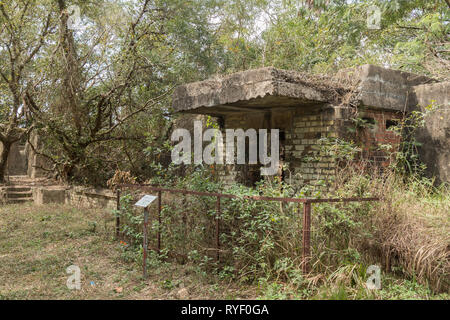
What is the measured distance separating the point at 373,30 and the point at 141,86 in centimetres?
789

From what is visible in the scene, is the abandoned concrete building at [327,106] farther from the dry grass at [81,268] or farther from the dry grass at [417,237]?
the dry grass at [81,268]

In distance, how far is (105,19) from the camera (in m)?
11.2

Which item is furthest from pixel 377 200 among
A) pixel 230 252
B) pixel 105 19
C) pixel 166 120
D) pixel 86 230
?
pixel 105 19

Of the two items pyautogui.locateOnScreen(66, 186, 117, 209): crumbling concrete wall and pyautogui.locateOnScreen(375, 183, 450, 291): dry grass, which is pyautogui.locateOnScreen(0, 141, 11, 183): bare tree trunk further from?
pyautogui.locateOnScreen(375, 183, 450, 291): dry grass

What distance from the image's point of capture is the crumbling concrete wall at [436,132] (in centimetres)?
636

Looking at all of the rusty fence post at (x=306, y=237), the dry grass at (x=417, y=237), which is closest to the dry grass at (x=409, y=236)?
the dry grass at (x=417, y=237)

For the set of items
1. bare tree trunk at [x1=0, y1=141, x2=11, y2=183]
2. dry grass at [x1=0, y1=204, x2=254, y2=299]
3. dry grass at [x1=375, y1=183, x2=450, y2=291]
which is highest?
bare tree trunk at [x1=0, y1=141, x2=11, y2=183]

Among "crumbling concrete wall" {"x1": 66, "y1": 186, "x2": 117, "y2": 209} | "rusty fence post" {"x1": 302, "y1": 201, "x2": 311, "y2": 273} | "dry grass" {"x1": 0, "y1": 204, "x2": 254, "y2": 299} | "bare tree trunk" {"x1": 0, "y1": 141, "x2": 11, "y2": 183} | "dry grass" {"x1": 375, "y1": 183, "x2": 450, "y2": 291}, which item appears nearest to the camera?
"rusty fence post" {"x1": 302, "y1": 201, "x2": 311, "y2": 273}

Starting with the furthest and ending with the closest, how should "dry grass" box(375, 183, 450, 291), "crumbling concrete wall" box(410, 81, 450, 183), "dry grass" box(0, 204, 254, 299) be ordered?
"crumbling concrete wall" box(410, 81, 450, 183)
"dry grass" box(0, 204, 254, 299)
"dry grass" box(375, 183, 450, 291)

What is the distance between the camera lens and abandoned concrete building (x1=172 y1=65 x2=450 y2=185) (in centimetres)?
563

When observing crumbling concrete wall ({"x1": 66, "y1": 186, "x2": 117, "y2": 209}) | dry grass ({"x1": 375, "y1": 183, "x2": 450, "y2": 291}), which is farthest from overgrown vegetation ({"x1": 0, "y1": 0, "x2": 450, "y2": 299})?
crumbling concrete wall ({"x1": 66, "y1": 186, "x2": 117, "y2": 209})

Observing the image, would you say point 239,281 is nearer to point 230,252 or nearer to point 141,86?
point 230,252

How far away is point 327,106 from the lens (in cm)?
591
